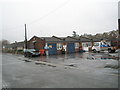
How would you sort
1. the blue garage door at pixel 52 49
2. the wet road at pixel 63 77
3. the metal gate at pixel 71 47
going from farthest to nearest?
the metal gate at pixel 71 47 < the blue garage door at pixel 52 49 < the wet road at pixel 63 77

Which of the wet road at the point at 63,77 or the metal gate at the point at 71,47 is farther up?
the metal gate at the point at 71,47

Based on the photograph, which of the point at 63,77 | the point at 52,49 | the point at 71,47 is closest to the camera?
the point at 63,77

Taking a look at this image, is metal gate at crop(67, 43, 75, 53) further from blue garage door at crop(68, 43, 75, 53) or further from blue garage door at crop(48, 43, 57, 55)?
blue garage door at crop(48, 43, 57, 55)

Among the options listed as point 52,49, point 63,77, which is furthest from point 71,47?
point 63,77

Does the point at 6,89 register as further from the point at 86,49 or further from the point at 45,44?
the point at 86,49

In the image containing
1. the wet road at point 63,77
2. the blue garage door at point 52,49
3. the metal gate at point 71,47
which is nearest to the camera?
the wet road at point 63,77

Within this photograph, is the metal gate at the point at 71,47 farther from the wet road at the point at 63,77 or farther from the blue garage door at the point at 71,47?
the wet road at the point at 63,77

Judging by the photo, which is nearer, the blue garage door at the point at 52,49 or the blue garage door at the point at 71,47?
the blue garage door at the point at 52,49

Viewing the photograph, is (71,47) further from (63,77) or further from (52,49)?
(63,77)

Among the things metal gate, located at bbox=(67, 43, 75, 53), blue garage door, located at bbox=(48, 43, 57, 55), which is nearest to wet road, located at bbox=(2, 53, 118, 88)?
blue garage door, located at bbox=(48, 43, 57, 55)

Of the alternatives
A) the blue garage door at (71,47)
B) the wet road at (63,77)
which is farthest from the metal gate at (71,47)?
the wet road at (63,77)

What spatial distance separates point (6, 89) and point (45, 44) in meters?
23.7

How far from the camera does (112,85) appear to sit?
6.90 meters

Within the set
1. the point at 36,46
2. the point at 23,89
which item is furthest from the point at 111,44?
the point at 23,89
